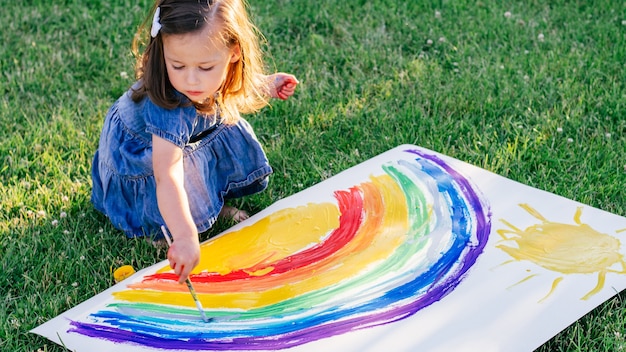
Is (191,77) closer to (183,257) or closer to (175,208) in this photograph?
(175,208)

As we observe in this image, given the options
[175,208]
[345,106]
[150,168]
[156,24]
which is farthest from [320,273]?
[345,106]

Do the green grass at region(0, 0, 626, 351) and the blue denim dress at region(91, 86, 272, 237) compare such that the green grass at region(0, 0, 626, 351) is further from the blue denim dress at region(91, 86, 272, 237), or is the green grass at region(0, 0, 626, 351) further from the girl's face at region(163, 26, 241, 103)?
the girl's face at region(163, 26, 241, 103)

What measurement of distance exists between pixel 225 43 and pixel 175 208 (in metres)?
0.43

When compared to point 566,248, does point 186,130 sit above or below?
above

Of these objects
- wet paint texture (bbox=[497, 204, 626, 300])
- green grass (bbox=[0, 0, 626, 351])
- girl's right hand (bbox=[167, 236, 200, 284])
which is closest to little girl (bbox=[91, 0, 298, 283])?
girl's right hand (bbox=[167, 236, 200, 284])

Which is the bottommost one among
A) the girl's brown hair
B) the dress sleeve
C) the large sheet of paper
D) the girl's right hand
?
the large sheet of paper

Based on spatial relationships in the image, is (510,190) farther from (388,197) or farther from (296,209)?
(296,209)

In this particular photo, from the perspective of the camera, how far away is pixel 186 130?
2.18m

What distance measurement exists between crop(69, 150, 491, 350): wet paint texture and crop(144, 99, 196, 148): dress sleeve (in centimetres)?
35

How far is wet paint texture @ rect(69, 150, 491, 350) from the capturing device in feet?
6.50

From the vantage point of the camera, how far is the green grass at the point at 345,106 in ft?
7.47

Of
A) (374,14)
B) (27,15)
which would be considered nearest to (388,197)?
(374,14)

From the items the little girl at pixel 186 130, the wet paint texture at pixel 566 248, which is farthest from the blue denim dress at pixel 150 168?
the wet paint texture at pixel 566 248

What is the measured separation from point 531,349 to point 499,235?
0.49 meters
